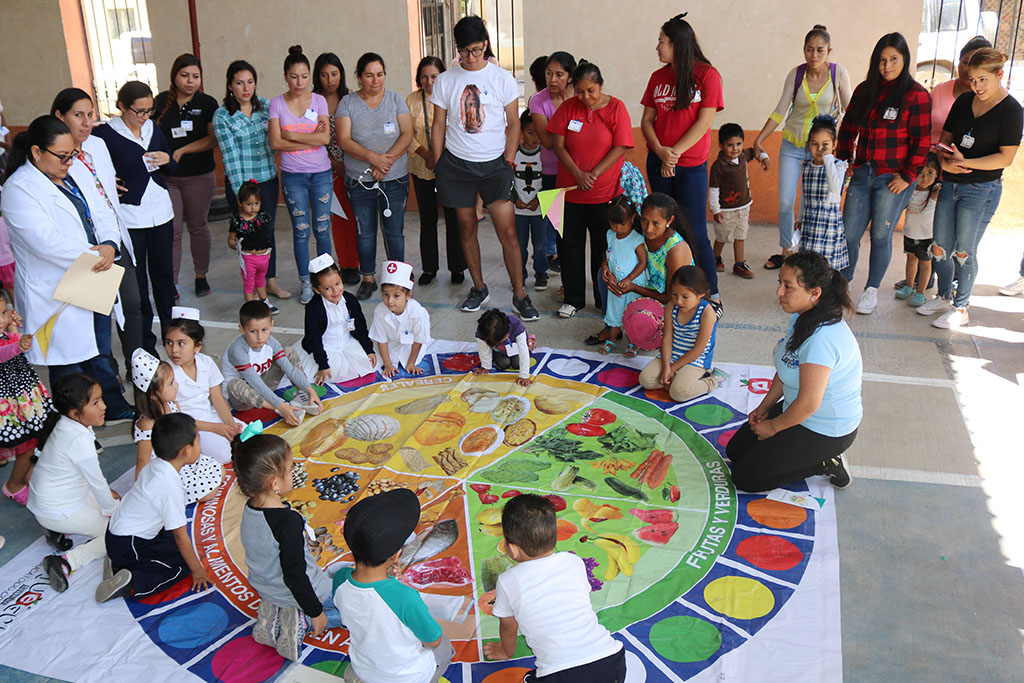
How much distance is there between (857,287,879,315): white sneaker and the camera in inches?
223

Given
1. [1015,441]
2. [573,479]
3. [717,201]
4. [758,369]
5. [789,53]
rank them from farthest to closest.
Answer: [789,53] → [717,201] → [758,369] → [1015,441] → [573,479]

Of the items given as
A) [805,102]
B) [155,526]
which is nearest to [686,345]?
[805,102]

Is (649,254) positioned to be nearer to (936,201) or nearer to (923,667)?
(936,201)

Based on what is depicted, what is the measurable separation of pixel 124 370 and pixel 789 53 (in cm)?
617

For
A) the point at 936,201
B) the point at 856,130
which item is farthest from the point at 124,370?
the point at 936,201

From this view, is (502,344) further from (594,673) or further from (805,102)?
(805,102)

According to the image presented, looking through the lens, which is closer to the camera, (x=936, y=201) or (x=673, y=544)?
(x=673, y=544)

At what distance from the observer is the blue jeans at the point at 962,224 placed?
5.14 metres

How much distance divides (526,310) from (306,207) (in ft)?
6.21

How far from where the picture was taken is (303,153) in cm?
596

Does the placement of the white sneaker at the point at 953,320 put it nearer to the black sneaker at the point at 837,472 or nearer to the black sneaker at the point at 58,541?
the black sneaker at the point at 837,472

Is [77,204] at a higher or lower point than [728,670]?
higher

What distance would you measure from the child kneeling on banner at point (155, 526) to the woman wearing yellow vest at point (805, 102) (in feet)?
15.5

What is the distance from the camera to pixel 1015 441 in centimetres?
405
